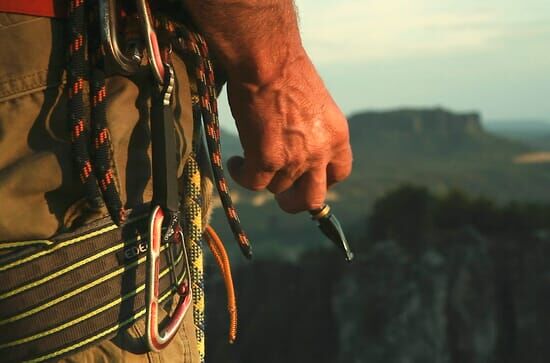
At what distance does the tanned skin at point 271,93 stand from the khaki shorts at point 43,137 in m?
0.19

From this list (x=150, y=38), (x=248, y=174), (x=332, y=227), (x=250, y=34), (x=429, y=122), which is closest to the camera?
(x=150, y=38)

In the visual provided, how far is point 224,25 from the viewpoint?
1.64 m

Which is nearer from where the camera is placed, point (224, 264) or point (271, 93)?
point (271, 93)

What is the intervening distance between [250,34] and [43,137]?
16.8 inches

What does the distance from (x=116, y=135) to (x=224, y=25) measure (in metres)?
0.29

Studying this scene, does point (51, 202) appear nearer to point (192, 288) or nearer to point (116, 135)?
point (116, 135)

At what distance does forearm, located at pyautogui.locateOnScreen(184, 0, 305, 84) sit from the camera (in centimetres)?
162

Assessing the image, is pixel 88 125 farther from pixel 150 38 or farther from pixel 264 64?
pixel 264 64

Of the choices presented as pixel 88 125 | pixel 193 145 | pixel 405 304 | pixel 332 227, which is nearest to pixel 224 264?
pixel 332 227

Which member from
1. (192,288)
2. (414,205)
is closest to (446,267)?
(414,205)

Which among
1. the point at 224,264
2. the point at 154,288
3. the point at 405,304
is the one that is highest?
the point at 154,288

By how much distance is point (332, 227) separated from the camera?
204 centimetres

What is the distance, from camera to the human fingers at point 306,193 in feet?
5.99

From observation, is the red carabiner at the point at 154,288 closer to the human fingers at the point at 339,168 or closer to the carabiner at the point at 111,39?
the carabiner at the point at 111,39
